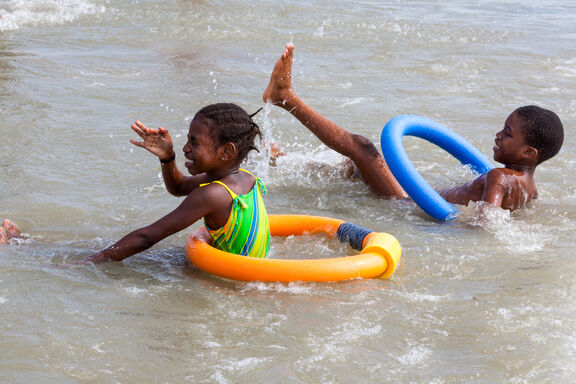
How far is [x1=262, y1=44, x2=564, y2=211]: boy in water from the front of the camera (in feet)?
21.0

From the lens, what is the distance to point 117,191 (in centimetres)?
671

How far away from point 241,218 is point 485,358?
1719mm

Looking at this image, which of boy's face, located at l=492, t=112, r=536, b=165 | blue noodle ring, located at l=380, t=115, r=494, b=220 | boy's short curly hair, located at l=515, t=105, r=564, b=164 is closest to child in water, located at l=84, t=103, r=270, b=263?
blue noodle ring, located at l=380, t=115, r=494, b=220

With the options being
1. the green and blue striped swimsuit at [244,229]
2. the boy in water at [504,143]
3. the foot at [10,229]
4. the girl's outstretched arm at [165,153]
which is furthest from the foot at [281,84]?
the foot at [10,229]

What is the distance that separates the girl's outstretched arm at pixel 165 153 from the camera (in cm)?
495

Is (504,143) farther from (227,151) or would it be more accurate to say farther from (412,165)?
(227,151)

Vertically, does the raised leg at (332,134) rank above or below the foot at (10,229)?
above

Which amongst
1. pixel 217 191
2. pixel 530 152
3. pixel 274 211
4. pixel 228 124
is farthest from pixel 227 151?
pixel 530 152

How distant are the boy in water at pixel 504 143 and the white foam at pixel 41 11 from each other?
27.0 feet

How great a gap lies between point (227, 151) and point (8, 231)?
1817 millimetres

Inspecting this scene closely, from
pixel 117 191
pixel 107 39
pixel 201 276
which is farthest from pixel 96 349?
pixel 107 39

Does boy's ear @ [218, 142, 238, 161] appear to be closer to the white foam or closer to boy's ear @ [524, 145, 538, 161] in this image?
boy's ear @ [524, 145, 538, 161]

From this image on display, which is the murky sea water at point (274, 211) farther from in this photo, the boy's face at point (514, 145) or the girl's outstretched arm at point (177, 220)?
the boy's face at point (514, 145)

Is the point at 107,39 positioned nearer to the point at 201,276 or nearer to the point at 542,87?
the point at 542,87
